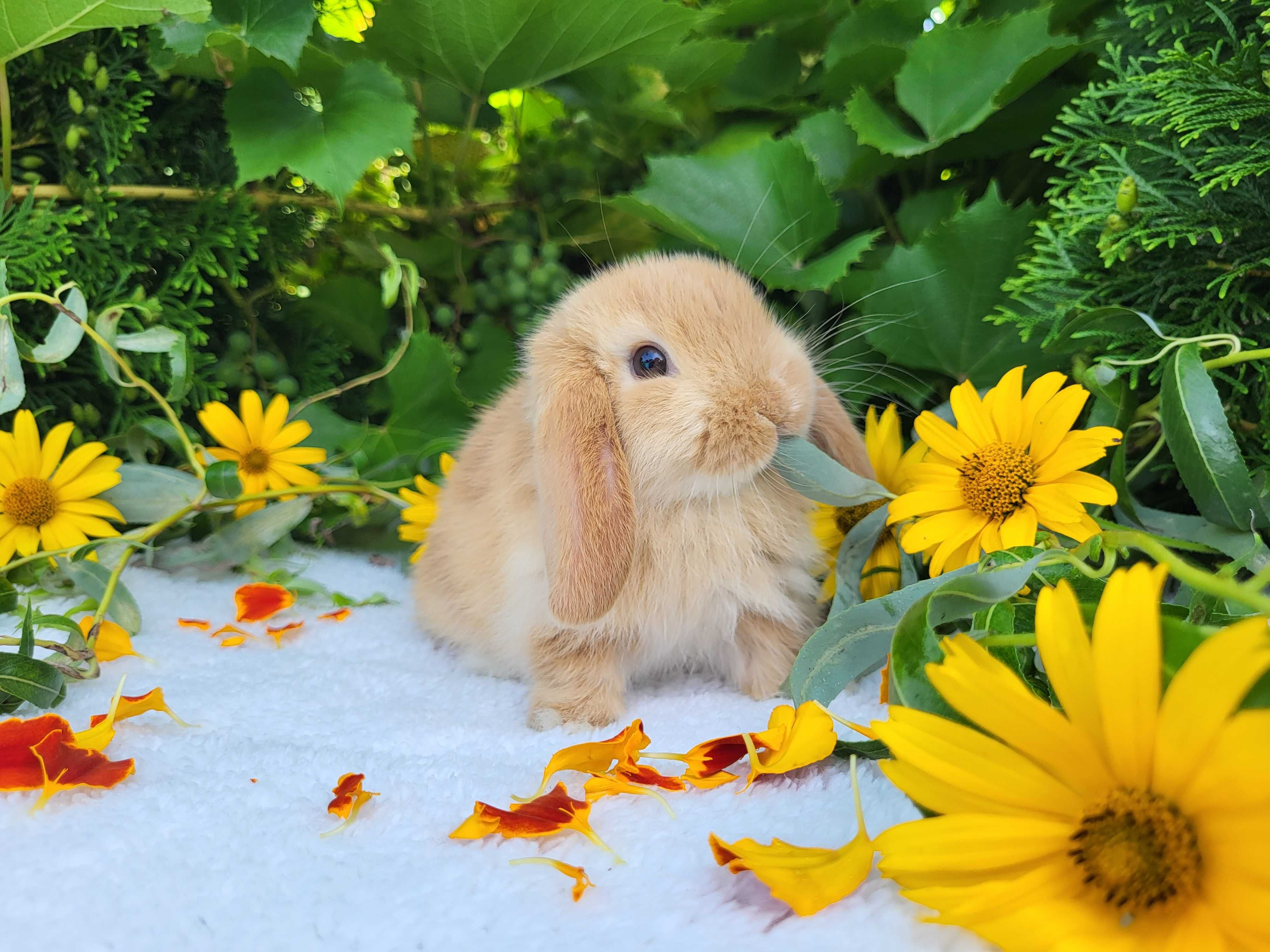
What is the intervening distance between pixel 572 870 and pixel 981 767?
0.22 m

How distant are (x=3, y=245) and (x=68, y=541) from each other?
325 mm

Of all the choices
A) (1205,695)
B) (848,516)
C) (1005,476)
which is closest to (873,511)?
(848,516)

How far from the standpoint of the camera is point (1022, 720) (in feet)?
1.30

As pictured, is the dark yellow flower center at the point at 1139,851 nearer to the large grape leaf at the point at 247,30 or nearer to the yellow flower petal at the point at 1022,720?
the yellow flower petal at the point at 1022,720

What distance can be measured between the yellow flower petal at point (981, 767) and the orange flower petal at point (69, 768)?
51cm

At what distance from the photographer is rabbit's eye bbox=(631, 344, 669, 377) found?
768 millimetres

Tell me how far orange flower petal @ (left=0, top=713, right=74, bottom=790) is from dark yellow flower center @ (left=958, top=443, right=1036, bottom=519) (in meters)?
0.67

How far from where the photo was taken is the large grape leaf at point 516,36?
1017 mm

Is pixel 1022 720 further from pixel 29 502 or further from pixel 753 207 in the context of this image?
pixel 29 502

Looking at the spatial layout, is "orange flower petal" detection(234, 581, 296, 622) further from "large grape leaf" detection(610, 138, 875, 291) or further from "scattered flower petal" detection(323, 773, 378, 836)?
"large grape leaf" detection(610, 138, 875, 291)

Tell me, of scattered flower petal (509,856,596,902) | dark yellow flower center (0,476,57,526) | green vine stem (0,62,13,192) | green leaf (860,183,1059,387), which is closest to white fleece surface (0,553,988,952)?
scattered flower petal (509,856,596,902)

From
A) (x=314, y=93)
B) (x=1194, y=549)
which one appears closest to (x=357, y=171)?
(x=314, y=93)

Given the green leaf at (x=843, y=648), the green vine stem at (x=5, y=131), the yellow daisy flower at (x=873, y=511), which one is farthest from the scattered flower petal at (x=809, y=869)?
the green vine stem at (x=5, y=131)

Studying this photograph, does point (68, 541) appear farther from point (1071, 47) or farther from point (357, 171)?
point (1071, 47)
